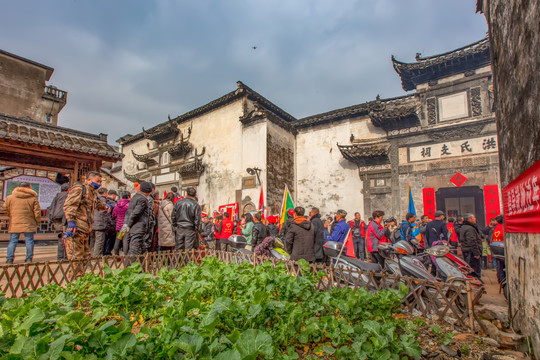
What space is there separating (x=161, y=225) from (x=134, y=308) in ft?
10.1

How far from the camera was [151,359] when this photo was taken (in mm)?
1786

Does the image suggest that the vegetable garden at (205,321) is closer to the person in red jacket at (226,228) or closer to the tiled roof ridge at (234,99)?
the person in red jacket at (226,228)

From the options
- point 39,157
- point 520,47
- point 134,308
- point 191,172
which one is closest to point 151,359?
point 134,308

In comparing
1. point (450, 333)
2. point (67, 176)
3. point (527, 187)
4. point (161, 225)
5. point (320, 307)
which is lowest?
point (450, 333)

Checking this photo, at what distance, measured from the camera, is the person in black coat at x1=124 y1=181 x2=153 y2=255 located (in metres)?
5.13

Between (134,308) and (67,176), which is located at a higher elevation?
(67,176)

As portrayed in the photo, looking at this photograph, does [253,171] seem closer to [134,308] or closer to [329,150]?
[329,150]

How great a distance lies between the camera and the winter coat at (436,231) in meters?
6.88

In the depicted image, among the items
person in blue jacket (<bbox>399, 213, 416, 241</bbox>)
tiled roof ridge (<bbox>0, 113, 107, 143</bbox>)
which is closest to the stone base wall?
person in blue jacket (<bbox>399, 213, 416, 241</bbox>)

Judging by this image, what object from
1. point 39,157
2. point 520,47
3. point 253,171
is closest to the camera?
point 520,47

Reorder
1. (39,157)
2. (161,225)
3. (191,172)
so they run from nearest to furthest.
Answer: (161,225), (39,157), (191,172)

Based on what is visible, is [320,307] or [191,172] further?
[191,172]

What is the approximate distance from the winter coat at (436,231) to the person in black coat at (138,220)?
20.8 feet

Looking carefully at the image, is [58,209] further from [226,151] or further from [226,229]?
[226,151]
